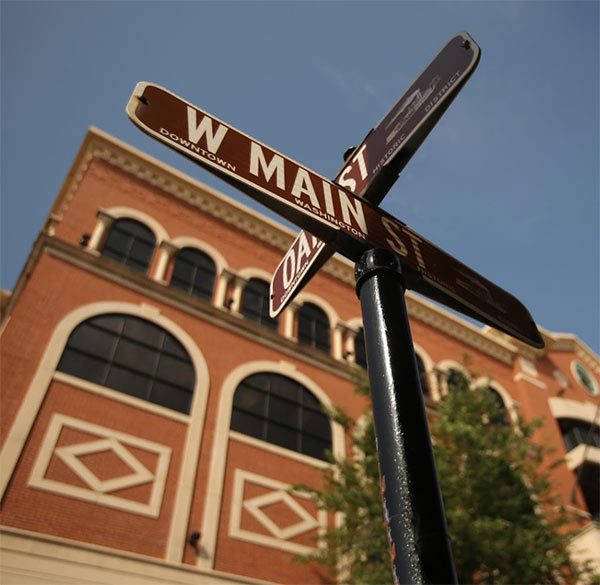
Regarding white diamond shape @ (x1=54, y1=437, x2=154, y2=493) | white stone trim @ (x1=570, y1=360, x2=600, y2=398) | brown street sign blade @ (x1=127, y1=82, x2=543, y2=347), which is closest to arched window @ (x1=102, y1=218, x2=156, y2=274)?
white diamond shape @ (x1=54, y1=437, x2=154, y2=493)

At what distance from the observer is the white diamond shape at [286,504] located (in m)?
12.2

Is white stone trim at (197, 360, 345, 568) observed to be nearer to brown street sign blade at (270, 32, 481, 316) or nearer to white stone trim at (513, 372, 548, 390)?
brown street sign blade at (270, 32, 481, 316)

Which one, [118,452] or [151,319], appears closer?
[118,452]

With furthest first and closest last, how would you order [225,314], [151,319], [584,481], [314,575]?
1. [584,481]
2. [225,314]
3. [151,319]
4. [314,575]

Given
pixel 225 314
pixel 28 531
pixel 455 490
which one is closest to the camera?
pixel 28 531

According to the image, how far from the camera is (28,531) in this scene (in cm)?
946

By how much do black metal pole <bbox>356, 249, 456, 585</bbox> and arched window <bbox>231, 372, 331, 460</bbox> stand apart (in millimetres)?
11250

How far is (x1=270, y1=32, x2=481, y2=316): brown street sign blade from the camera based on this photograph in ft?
10.2

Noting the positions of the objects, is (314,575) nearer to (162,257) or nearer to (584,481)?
(162,257)

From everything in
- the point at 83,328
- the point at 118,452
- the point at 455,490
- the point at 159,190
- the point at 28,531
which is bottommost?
the point at 28,531

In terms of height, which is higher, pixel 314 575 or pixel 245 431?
pixel 245 431

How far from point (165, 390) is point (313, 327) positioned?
6218 mm

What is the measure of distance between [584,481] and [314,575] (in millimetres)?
13394

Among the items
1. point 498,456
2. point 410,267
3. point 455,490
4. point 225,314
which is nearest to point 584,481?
point 498,456
